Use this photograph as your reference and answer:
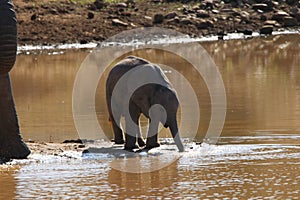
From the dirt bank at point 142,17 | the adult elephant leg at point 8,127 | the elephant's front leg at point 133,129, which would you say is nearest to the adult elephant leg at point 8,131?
the adult elephant leg at point 8,127

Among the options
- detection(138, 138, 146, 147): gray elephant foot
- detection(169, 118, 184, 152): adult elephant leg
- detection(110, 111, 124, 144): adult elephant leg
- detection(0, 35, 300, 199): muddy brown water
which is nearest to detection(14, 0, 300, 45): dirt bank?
Result: detection(0, 35, 300, 199): muddy brown water

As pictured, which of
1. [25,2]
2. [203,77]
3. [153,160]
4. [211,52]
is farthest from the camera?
[25,2]

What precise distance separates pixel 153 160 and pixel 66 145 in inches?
79.4

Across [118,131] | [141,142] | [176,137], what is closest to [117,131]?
[118,131]

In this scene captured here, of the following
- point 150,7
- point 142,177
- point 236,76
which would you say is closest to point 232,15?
point 150,7

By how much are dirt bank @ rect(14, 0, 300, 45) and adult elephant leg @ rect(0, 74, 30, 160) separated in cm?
2409

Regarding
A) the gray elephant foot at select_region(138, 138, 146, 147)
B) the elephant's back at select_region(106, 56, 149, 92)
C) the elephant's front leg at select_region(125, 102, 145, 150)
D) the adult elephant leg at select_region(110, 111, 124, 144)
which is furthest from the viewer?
the adult elephant leg at select_region(110, 111, 124, 144)

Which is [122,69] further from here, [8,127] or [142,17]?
[142,17]

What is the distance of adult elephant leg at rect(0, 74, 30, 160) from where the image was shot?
535 inches

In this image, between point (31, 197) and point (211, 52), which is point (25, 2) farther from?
point (31, 197)

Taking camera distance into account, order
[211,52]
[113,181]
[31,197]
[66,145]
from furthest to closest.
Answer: [211,52], [66,145], [113,181], [31,197]

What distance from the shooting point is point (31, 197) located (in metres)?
11.2

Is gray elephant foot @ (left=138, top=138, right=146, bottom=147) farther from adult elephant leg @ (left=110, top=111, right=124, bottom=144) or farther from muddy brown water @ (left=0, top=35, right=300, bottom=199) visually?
muddy brown water @ (left=0, top=35, right=300, bottom=199)

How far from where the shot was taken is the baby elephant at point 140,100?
14.2 m
